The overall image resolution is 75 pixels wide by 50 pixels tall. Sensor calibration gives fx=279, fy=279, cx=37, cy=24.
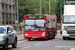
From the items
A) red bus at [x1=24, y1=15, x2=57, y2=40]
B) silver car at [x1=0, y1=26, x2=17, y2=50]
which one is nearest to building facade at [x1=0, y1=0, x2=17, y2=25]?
red bus at [x1=24, y1=15, x2=57, y2=40]

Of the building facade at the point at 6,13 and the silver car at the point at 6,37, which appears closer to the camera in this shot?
the silver car at the point at 6,37

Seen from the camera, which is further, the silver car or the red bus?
the red bus

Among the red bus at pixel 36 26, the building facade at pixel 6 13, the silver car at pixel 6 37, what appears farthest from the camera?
the building facade at pixel 6 13

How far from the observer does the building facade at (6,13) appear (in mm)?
82438

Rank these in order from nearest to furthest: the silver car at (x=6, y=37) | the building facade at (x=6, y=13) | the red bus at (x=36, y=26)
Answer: the silver car at (x=6, y=37) < the red bus at (x=36, y=26) < the building facade at (x=6, y=13)

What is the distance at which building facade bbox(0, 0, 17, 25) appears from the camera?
270ft

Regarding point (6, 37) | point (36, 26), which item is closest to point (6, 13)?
point (36, 26)

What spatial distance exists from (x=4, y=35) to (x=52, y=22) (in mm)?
15228

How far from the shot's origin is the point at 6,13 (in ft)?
285

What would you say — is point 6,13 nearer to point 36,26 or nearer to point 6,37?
point 36,26

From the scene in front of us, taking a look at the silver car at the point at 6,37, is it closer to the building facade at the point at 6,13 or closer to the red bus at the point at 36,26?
the red bus at the point at 36,26

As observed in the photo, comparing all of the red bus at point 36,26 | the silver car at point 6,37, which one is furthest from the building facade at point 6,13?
the silver car at point 6,37

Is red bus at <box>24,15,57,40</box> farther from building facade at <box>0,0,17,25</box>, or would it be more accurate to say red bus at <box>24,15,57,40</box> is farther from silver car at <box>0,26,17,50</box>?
building facade at <box>0,0,17,25</box>

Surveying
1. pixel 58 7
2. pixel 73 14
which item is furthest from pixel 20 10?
pixel 73 14
